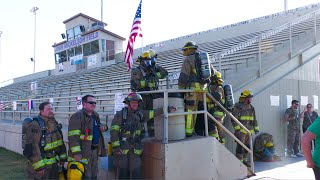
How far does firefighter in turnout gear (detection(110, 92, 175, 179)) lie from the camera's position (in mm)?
5555

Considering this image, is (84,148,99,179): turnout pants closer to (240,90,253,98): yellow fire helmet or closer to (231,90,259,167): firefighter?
(231,90,259,167): firefighter

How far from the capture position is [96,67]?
27266 millimetres

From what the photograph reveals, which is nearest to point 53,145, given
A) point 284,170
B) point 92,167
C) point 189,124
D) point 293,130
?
point 92,167

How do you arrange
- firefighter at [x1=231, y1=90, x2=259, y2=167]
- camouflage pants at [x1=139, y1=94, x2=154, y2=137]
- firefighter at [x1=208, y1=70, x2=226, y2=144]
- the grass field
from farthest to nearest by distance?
the grass field → firefighter at [x1=231, y1=90, x2=259, y2=167] → firefighter at [x1=208, y1=70, x2=226, y2=144] → camouflage pants at [x1=139, y1=94, x2=154, y2=137]

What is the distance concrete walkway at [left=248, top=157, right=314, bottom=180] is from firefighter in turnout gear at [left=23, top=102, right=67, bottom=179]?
13.2 feet

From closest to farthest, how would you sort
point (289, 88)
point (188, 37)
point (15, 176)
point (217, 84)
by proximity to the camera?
point (217, 84) < point (15, 176) < point (289, 88) < point (188, 37)

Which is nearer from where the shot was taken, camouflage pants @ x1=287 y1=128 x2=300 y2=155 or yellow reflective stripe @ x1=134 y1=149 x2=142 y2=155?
yellow reflective stripe @ x1=134 y1=149 x2=142 y2=155

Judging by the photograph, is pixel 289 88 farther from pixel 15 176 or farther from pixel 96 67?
pixel 96 67

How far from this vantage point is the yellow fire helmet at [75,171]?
4.97 m

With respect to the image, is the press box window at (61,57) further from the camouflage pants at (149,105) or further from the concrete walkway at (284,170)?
the camouflage pants at (149,105)

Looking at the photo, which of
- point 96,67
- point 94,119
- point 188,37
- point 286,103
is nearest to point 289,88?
point 286,103

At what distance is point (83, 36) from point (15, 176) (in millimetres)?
21410

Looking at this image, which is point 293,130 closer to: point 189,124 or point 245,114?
point 245,114

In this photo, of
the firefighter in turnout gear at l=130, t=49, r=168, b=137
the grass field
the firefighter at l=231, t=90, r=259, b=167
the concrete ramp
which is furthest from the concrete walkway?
the grass field
